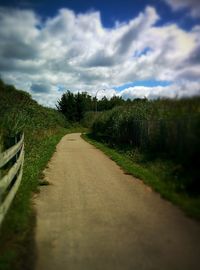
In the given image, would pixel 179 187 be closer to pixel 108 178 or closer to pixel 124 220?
pixel 124 220

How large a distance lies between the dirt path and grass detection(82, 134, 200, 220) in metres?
0.23

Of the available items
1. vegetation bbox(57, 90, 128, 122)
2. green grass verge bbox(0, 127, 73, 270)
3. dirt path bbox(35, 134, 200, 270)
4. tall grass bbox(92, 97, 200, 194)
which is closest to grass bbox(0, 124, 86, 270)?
green grass verge bbox(0, 127, 73, 270)

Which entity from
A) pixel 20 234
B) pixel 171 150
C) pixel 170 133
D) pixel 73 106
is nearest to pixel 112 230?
pixel 20 234

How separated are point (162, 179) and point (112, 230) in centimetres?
416

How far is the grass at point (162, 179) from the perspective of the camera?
6828 millimetres

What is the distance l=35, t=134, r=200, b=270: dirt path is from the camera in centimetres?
459

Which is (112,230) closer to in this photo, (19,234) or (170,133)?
(19,234)

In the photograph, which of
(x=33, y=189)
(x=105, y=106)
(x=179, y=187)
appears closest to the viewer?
(x=179, y=187)

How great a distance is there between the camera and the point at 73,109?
261ft

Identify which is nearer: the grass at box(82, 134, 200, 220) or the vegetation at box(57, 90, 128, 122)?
the grass at box(82, 134, 200, 220)

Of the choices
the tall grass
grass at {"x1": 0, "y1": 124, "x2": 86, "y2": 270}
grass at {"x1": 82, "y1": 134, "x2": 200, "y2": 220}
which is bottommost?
grass at {"x1": 0, "y1": 124, "x2": 86, "y2": 270}

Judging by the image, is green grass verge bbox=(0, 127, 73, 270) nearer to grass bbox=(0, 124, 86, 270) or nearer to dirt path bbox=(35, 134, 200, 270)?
grass bbox=(0, 124, 86, 270)

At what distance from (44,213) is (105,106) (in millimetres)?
87126

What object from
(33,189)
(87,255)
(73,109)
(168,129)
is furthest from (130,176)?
(73,109)
